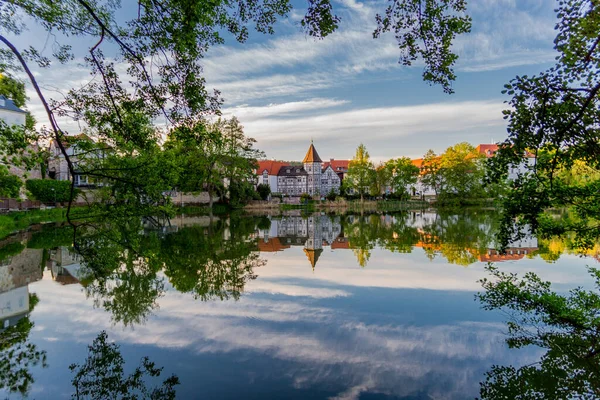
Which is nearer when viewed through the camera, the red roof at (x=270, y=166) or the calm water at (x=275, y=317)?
the calm water at (x=275, y=317)

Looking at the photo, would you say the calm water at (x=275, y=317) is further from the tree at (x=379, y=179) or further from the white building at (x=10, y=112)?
the tree at (x=379, y=179)

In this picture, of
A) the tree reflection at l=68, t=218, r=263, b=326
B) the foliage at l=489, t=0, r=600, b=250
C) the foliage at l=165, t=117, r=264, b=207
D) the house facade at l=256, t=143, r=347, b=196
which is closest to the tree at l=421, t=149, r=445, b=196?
the house facade at l=256, t=143, r=347, b=196

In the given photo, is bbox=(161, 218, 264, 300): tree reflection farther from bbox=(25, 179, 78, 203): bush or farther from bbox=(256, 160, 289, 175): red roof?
bbox=(256, 160, 289, 175): red roof

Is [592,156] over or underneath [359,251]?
over

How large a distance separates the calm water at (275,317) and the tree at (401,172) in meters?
53.7

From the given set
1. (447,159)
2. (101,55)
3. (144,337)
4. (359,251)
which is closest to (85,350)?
(144,337)

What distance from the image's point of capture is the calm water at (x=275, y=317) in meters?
5.02

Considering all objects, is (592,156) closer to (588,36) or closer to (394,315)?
(588,36)

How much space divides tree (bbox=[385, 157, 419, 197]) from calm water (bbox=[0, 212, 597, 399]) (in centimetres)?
5370

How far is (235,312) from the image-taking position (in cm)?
772

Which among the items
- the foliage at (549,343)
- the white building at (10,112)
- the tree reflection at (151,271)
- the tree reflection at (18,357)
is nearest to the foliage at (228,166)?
the white building at (10,112)

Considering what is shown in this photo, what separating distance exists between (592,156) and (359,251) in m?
11.5

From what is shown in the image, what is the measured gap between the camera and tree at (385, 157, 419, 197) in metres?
66.9

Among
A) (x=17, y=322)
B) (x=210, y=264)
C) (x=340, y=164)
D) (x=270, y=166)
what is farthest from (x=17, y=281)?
(x=340, y=164)
